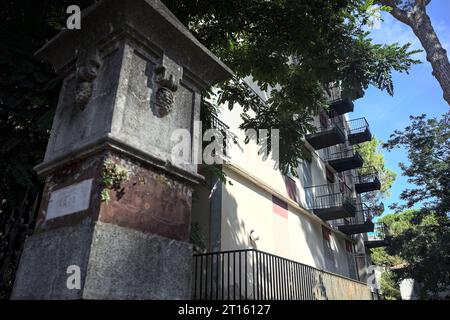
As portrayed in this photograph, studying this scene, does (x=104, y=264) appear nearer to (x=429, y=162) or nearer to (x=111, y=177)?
(x=111, y=177)

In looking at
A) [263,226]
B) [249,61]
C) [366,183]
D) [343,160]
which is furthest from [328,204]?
[249,61]

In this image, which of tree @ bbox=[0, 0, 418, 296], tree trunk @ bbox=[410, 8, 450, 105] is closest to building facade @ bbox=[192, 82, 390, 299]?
tree @ bbox=[0, 0, 418, 296]

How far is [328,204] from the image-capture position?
17.3 metres

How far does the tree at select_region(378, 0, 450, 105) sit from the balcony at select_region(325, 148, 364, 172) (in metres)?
9.60

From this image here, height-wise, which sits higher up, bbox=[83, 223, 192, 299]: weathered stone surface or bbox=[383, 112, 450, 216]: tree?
bbox=[383, 112, 450, 216]: tree

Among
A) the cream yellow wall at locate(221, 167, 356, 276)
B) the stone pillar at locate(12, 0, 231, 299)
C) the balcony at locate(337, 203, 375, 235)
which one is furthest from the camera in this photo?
the balcony at locate(337, 203, 375, 235)

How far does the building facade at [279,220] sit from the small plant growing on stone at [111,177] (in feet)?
15.7

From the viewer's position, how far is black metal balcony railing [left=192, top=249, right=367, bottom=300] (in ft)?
26.1

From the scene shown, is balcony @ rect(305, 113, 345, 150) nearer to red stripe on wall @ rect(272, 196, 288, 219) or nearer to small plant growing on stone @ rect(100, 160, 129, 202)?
red stripe on wall @ rect(272, 196, 288, 219)

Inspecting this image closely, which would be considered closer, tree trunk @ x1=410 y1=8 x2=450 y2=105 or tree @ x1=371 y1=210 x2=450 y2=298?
tree trunk @ x1=410 y1=8 x2=450 y2=105

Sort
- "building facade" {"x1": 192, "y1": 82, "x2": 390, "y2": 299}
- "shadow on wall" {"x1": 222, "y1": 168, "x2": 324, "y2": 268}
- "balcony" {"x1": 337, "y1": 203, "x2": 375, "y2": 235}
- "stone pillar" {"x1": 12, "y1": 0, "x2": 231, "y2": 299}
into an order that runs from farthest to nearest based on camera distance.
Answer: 1. "balcony" {"x1": 337, "y1": 203, "x2": 375, "y2": 235}
2. "shadow on wall" {"x1": 222, "y1": 168, "x2": 324, "y2": 268}
3. "building facade" {"x1": 192, "y1": 82, "x2": 390, "y2": 299}
4. "stone pillar" {"x1": 12, "y1": 0, "x2": 231, "y2": 299}

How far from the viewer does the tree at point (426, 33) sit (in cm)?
993

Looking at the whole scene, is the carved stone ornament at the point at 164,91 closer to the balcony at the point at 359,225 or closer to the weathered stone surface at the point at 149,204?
the weathered stone surface at the point at 149,204

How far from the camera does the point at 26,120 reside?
5.38m
